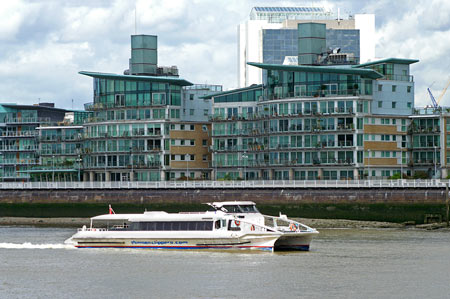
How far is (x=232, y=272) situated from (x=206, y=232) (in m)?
12.4

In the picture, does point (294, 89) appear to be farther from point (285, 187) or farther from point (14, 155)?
point (14, 155)

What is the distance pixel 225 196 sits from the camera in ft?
396

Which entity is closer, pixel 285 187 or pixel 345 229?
pixel 345 229

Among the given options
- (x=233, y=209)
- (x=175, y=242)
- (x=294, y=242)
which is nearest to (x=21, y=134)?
(x=233, y=209)

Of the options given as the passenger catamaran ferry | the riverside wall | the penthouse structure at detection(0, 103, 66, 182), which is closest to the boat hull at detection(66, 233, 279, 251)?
the passenger catamaran ferry

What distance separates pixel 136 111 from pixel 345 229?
153 ft

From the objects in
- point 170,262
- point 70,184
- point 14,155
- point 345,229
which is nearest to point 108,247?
point 170,262

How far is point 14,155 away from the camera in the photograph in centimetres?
16862

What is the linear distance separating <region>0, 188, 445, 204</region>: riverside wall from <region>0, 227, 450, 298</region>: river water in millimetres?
23170

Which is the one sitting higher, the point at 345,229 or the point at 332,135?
the point at 332,135

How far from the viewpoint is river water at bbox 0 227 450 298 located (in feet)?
193

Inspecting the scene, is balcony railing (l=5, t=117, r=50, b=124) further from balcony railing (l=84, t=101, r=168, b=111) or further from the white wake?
the white wake

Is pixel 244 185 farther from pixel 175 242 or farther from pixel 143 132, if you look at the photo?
pixel 175 242

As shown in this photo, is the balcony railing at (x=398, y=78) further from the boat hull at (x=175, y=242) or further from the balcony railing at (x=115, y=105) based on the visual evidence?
the boat hull at (x=175, y=242)
